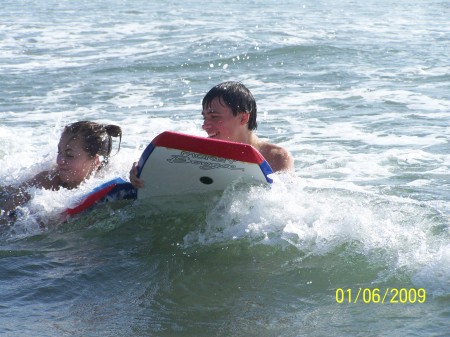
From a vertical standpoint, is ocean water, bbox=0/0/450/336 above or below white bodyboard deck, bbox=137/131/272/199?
below

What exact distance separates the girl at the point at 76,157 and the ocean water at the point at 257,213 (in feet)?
0.45

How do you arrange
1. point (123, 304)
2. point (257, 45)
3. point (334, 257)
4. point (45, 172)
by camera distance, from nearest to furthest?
point (123, 304), point (334, 257), point (45, 172), point (257, 45)

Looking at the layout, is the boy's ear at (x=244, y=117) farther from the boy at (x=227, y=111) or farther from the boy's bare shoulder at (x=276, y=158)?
the boy's bare shoulder at (x=276, y=158)

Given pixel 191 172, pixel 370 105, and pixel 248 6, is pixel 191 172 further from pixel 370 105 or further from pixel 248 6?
pixel 248 6

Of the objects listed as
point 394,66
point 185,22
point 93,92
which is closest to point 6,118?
point 93,92

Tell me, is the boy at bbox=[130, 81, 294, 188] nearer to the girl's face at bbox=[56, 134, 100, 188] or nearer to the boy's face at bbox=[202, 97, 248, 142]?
the boy's face at bbox=[202, 97, 248, 142]

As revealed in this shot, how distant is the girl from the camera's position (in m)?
6.17

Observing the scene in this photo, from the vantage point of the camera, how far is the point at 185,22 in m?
19.0

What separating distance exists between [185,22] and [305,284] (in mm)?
14857

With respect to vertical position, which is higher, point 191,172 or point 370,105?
point 191,172
